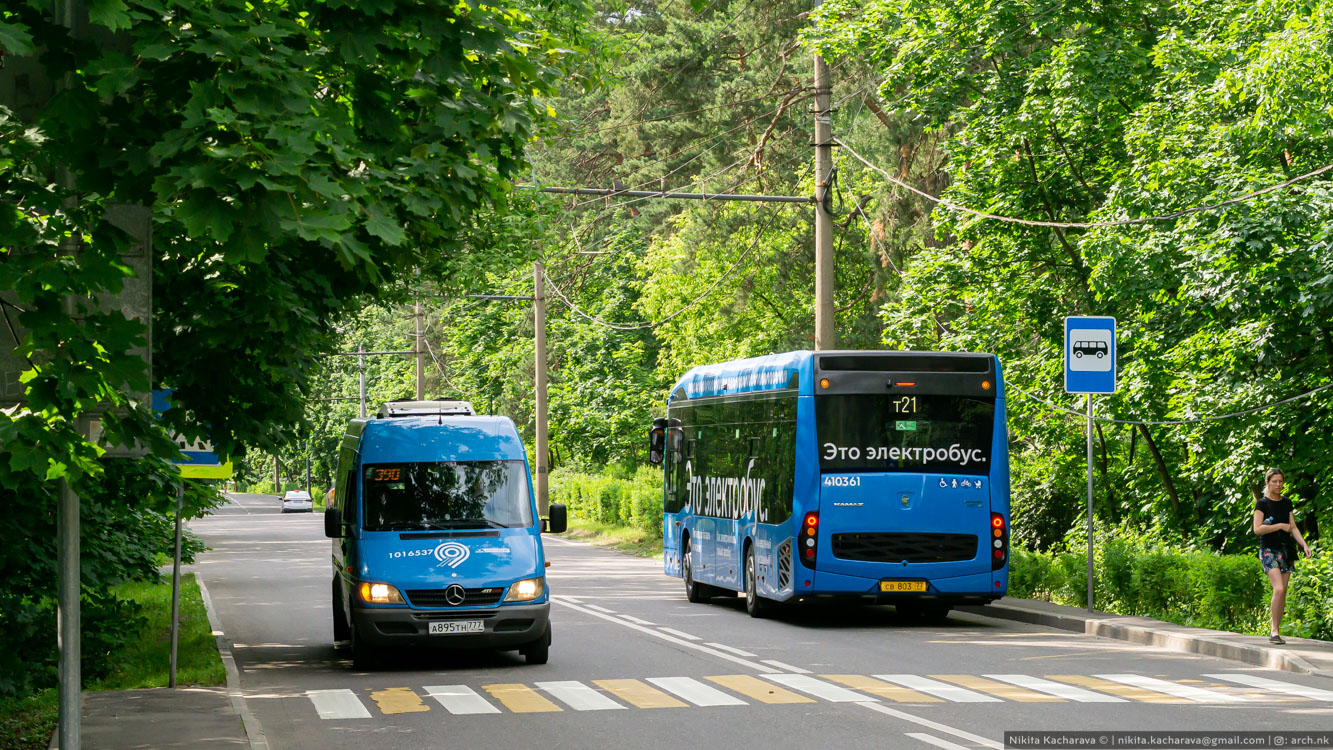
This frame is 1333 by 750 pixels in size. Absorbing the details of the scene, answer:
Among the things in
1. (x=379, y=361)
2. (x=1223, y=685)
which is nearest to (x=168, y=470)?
(x=1223, y=685)

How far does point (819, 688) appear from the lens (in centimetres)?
1262

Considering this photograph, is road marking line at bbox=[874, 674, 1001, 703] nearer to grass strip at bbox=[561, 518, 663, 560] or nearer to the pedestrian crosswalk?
the pedestrian crosswalk

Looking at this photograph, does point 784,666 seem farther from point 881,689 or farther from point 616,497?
point 616,497

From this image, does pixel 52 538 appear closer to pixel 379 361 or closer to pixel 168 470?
pixel 168 470

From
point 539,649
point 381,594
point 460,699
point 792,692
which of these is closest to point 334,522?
point 381,594

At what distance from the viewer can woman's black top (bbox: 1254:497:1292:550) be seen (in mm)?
14375

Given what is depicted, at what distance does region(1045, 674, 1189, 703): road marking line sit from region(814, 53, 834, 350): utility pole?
34.9 ft

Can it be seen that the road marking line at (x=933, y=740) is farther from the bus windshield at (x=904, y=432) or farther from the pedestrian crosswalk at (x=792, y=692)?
the bus windshield at (x=904, y=432)

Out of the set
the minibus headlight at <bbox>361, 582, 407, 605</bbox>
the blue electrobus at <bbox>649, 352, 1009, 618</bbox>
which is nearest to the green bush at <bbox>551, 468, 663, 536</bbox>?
the blue electrobus at <bbox>649, 352, 1009, 618</bbox>

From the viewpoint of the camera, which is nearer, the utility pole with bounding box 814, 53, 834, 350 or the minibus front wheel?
the minibus front wheel

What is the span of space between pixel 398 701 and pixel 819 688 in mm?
3492

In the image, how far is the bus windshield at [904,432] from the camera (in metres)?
17.9

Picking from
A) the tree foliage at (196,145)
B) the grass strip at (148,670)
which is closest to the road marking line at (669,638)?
the grass strip at (148,670)

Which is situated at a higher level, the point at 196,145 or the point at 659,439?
the point at 196,145
